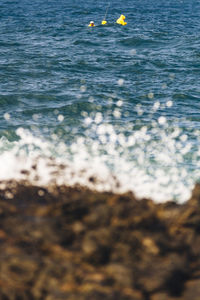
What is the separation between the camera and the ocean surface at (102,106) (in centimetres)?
1151

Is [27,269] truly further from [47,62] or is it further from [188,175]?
[47,62]

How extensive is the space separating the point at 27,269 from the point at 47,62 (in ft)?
58.1

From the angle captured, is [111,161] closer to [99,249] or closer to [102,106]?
[102,106]

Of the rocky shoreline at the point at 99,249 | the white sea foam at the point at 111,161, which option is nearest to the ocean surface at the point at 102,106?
the white sea foam at the point at 111,161

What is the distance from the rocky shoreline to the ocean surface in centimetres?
169

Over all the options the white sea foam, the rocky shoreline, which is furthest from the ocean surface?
the rocky shoreline

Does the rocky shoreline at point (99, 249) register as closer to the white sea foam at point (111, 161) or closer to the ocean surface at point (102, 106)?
the white sea foam at point (111, 161)

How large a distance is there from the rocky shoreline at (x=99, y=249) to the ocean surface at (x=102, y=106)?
1690mm

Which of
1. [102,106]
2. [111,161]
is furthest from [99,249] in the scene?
[102,106]

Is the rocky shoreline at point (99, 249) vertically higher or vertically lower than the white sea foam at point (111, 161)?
higher

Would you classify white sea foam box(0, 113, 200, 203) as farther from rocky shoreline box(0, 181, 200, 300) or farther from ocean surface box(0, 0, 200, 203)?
rocky shoreline box(0, 181, 200, 300)

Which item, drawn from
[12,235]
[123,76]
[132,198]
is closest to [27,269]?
[12,235]

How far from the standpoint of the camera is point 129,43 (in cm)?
2773

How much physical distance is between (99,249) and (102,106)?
35.3 feet
